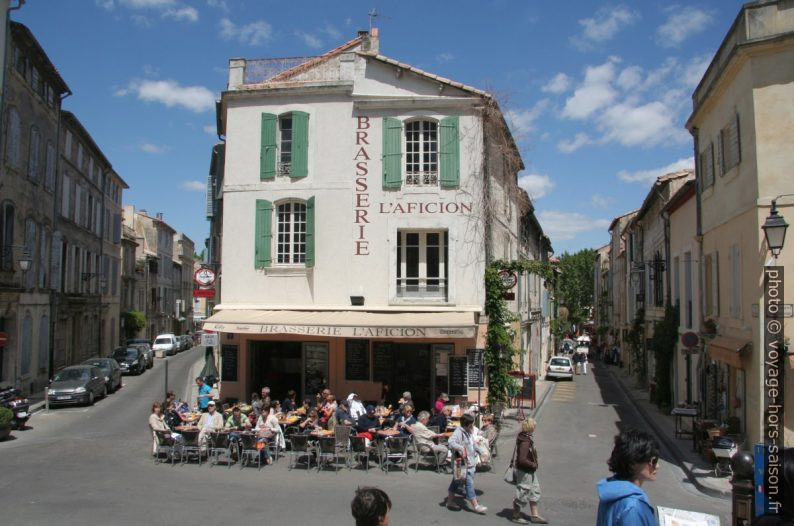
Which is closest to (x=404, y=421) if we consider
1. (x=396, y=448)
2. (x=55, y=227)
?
(x=396, y=448)

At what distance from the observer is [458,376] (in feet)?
58.1

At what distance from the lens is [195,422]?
49.5 feet

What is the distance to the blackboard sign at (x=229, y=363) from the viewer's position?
18828 millimetres

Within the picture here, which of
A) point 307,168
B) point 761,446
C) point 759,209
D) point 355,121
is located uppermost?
point 355,121

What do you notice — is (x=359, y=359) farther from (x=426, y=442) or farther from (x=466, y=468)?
(x=466, y=468)

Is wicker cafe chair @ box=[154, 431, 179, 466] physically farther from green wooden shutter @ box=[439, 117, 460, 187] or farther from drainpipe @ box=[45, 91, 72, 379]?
drainpipe @ box=[45, 91, 72, 379]

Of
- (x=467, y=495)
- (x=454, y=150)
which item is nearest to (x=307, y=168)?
(x=454, y=150)

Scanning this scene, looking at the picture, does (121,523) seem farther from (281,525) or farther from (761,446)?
(761,446)

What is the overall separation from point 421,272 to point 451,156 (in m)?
3.27

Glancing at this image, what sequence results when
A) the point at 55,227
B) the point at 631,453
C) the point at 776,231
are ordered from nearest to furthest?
the point at 631,453 < the point at 776,231 < the point at 55,227

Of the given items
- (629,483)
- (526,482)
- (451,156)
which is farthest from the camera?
(451,156)

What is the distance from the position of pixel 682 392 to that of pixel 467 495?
1352cm

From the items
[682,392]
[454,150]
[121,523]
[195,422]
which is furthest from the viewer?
[682,392]

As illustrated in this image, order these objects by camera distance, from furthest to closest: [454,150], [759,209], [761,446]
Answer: [454,150]
[759,209]
[761,446]
